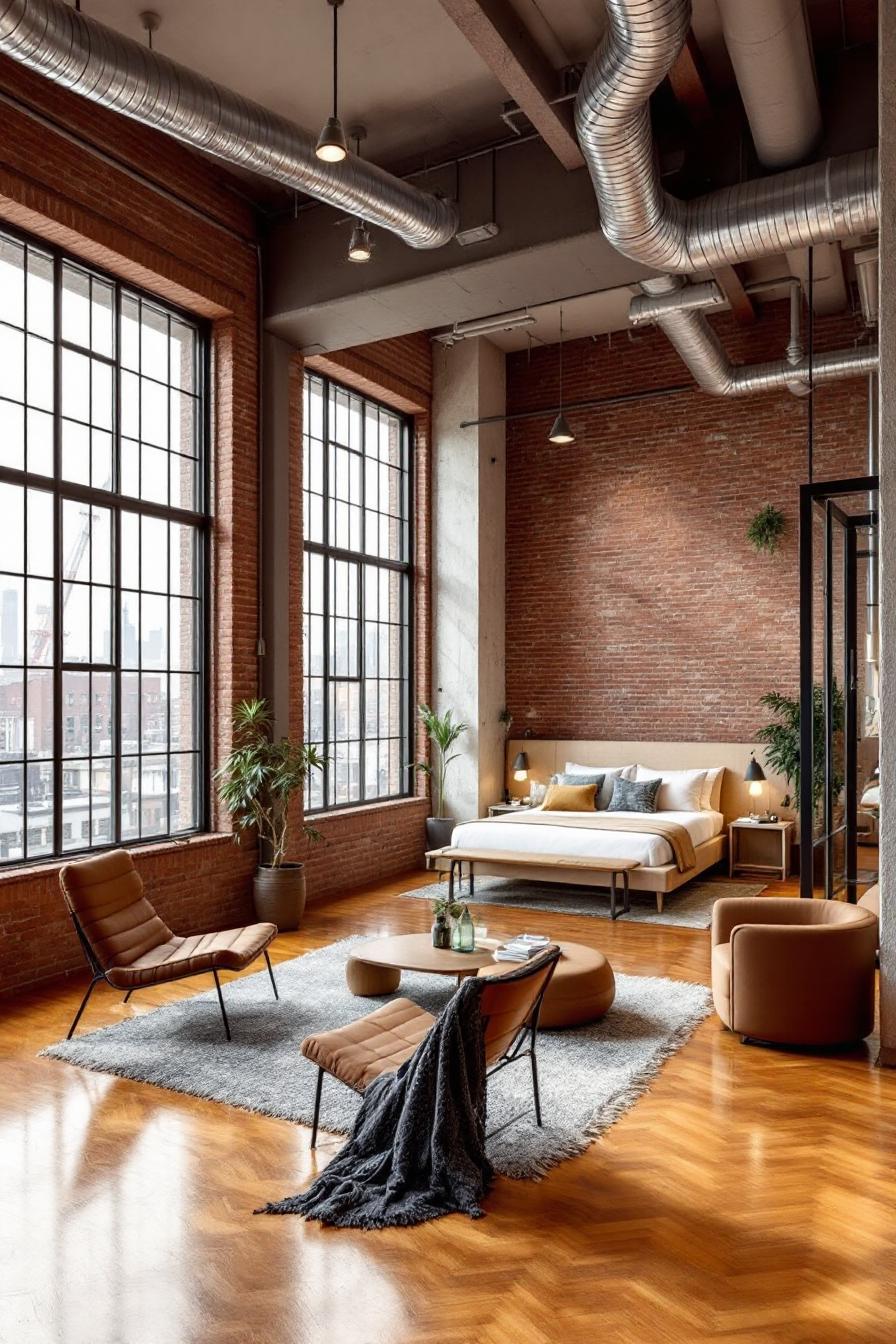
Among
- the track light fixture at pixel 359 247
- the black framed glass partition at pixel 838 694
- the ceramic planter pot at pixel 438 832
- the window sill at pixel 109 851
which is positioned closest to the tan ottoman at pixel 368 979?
the window sill at pixel 109 851

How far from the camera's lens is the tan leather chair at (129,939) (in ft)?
15.9

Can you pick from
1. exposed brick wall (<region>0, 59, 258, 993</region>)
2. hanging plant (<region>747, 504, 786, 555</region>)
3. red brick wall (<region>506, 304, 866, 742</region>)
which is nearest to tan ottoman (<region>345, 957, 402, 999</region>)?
exposed brick wall (<region>0, 59, 258, 993</region>)

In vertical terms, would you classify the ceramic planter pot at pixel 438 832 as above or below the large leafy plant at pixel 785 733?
below

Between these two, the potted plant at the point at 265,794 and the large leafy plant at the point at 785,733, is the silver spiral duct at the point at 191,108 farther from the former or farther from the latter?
the large leafy plant at the point at 785,733

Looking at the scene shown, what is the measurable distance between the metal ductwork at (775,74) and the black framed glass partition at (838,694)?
189 cm

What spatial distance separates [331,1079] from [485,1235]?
1377 millimetres

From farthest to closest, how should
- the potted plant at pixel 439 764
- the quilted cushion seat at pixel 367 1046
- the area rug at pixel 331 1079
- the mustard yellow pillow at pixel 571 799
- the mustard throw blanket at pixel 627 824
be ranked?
the potted plant at pixel 439 764 → the mustard yellow pillow at pixel 571 799 → the mustard throw blanket at pixel 627 824 → the area rug at pixel 331 1079 → the quilted cushion seat at pixel 367 1046

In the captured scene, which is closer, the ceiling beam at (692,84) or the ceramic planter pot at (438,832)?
the ceiling beam at (692,84)

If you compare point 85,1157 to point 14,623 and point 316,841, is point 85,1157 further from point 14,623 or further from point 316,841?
point 316,841

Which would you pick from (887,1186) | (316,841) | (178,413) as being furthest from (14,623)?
(887,1186)

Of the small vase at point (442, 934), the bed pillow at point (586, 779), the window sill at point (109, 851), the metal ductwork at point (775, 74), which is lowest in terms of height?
the small vase at point (442, 934)

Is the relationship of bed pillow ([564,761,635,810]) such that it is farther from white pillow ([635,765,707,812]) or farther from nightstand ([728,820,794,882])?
nightstand ([728,820,794,882])

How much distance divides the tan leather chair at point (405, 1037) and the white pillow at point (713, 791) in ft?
19.3

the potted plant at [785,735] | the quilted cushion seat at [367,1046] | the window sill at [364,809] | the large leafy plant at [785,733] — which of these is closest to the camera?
the quilted cushion seat at [367,1046]
